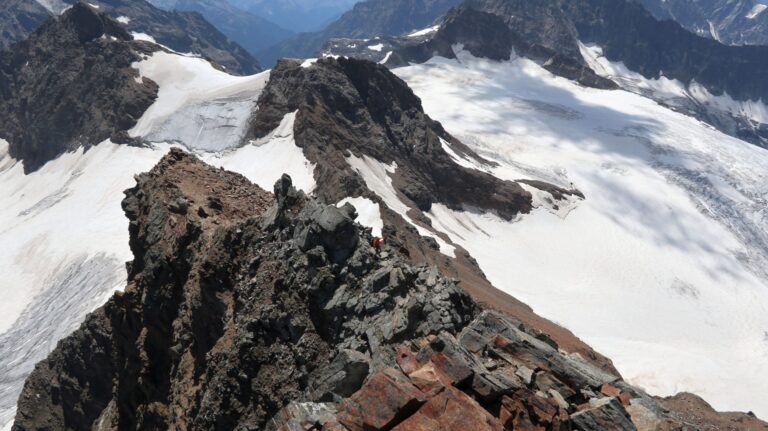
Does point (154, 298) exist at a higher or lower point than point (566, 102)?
higher

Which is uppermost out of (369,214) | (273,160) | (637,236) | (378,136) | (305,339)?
(305,339)

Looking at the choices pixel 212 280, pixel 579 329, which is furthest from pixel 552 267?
pixel 212 280

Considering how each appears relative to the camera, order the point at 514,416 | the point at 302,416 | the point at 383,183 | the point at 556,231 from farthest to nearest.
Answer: the point at 556,231 → the point at 383,183 → the point at 302,416 → the point at 514,416

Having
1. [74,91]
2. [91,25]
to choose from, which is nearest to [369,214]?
[74,91]

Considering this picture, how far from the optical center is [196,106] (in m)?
99.2

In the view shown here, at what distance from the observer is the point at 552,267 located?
84.0 m

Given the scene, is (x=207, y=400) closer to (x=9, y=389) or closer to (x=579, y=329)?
(x=9, y=389)

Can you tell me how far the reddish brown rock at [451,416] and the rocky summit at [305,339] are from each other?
3 cm

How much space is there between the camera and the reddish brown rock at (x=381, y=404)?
47.4 feet

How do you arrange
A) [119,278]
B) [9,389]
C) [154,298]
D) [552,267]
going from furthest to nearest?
[552,267] < [119,278] < [9,389] < [154,298]

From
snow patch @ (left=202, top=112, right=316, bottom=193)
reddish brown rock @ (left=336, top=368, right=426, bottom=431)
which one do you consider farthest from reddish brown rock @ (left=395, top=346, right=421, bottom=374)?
snow patch @ (left=202, top=112, right=316, bottom=193)

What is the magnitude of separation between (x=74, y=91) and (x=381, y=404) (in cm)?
11464

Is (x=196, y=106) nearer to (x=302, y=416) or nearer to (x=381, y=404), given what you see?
(x=302, y=416)

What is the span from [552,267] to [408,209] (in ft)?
74.1
